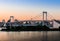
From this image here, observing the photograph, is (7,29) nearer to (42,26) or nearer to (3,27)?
(3,27)

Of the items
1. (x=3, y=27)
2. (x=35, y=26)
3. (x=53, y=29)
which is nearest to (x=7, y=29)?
(x=3, y=27)

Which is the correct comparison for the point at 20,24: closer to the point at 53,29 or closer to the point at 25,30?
the point at 25,30

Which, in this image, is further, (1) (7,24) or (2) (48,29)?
(1) (7,24)

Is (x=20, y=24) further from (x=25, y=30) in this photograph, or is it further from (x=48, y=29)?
(x=48, y=29)

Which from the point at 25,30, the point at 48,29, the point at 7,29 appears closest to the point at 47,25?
the point at 48,29

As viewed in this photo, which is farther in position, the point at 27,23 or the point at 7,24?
the point at 7,24

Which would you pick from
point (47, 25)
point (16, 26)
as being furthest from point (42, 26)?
point (16, 26)
